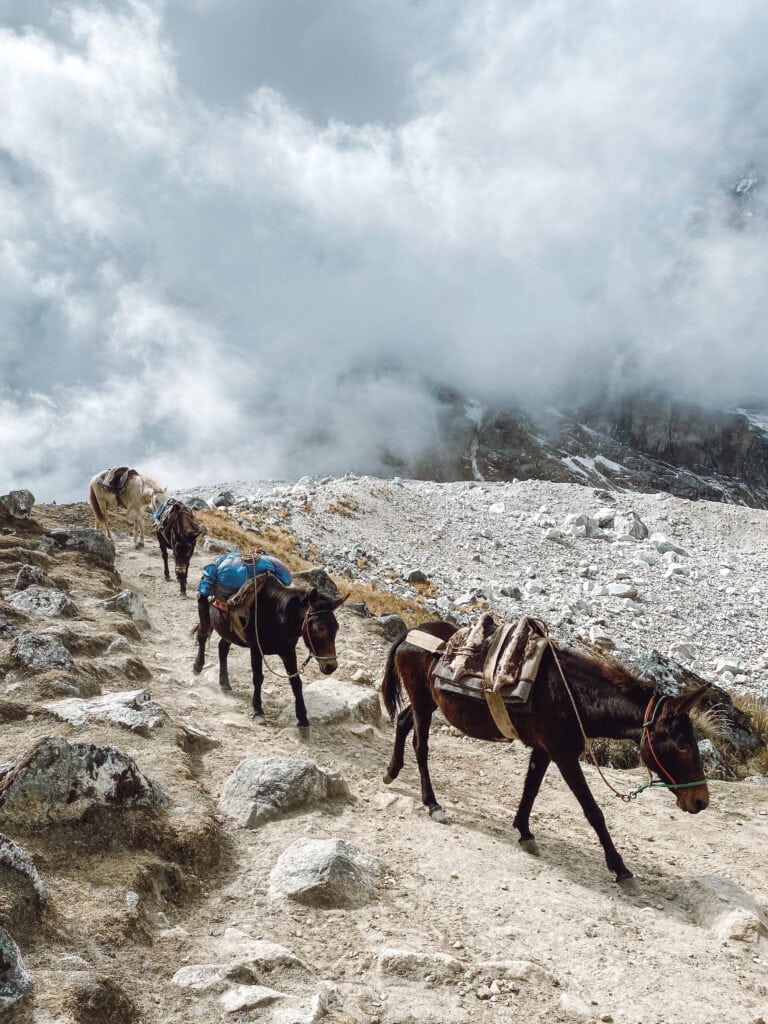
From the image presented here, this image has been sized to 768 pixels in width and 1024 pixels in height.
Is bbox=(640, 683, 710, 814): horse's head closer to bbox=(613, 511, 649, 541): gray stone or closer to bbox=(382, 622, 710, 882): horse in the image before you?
bbox=(382, 622, 710, 882): horse

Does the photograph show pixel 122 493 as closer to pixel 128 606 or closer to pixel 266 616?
pixel 128 606

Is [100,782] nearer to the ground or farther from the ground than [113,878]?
farther from the ground

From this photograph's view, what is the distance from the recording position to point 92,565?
1331cm

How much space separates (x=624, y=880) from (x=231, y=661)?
6654 mm

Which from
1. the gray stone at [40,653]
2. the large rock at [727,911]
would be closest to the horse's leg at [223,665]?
the gray stone at [40,653]

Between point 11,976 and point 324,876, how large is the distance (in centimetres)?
198

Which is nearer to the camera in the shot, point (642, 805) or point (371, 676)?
point (642, 805)

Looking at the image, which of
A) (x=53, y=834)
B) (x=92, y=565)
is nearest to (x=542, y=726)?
(x=53, y=834)

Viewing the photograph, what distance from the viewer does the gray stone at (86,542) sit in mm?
13914

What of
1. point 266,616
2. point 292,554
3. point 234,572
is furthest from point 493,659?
point 292,554

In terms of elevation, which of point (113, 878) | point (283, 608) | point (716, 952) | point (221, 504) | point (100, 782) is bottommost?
point (716, 952)

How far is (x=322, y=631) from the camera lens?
24.8 feet

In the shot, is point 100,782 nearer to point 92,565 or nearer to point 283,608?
point 283,608

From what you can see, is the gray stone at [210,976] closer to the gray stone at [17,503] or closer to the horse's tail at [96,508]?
the gray stone at [17,503]
